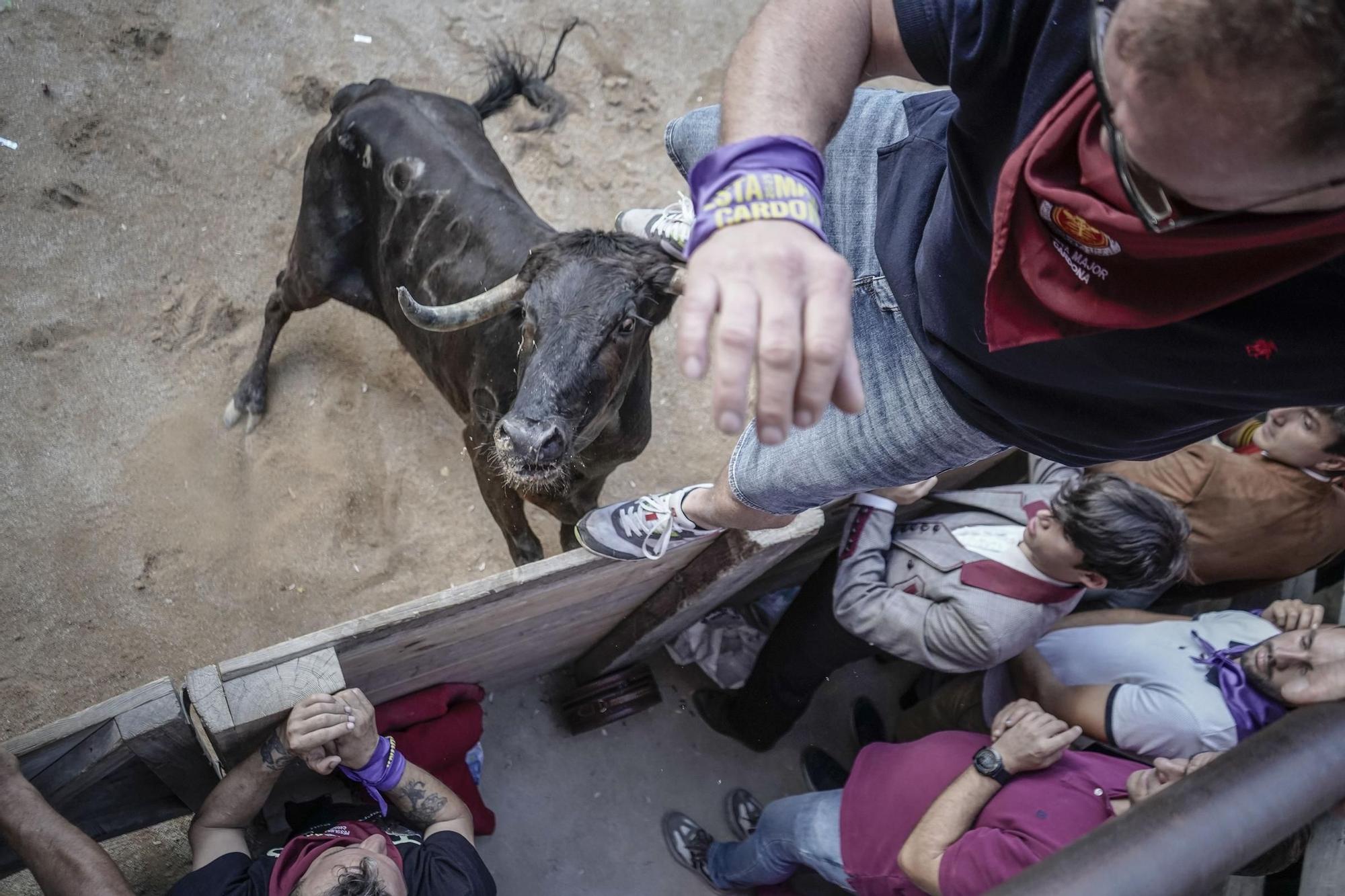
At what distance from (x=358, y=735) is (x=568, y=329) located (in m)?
1.44

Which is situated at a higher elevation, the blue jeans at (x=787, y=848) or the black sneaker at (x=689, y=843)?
the blue jeans at (x=787, y=848)

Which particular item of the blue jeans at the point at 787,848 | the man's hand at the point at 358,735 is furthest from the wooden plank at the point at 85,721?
the blue jeans at the point at 787,848

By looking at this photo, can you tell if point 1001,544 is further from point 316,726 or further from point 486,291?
point 316,726

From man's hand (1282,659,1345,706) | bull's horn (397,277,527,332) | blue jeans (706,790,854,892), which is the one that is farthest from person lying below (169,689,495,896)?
man's hand (1282,659,1345,706)

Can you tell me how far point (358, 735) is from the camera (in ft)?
8.15

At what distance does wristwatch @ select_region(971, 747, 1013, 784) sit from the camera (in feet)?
9.14

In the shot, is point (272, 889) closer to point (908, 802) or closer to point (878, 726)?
point (908, 802)

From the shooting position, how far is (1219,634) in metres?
3.11

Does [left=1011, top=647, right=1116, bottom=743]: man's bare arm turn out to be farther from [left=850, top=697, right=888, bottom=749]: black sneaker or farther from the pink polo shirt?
[left=850, top=697, right=888, bottom=749]: black sneaker

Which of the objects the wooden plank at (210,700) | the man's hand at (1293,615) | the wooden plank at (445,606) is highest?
the man's hand at (1293,615)

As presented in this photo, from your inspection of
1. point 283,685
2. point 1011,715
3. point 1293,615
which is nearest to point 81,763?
point 283,685

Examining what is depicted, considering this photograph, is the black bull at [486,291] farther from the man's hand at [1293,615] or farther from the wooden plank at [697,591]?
the man's hand at [1293,615]

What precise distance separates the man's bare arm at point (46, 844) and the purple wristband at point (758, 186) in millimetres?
2220

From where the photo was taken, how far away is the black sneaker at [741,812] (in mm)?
4008
